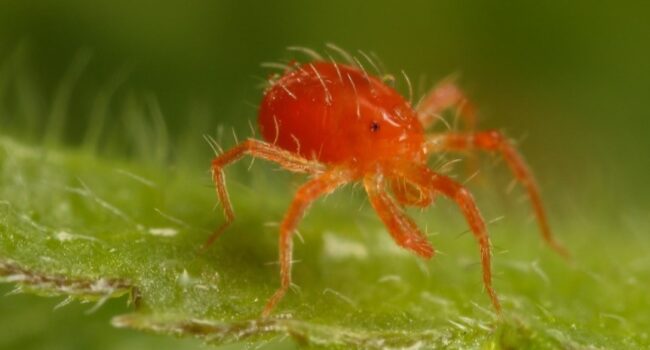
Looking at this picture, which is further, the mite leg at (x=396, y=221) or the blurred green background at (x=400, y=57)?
the blurred green background at (x=400, y=57)

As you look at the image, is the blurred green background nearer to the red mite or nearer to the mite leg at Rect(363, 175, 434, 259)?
the red mite

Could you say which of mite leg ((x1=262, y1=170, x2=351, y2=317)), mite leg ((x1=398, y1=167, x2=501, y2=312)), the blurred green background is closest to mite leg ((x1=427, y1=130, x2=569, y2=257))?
mite leg ((x1=398, y1=167, x2=501, y2=312))

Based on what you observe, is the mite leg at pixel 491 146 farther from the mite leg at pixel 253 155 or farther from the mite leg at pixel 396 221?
the mite leg at pixel 253 155

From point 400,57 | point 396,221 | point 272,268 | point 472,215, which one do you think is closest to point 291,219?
point 272,268

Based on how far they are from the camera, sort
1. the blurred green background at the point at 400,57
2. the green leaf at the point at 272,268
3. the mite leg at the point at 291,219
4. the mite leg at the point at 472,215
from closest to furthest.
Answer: the green leaf at the point at 272,268, the mite leg at the point at 291,219, the mite leg at the point at 472,215, the blurred green background at the point at 400,57

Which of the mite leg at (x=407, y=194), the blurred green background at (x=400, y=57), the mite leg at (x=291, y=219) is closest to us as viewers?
the mite leg at (x=291, y=219)

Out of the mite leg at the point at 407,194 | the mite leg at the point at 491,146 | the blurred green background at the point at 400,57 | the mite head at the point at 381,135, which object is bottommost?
the mite leg at the point at 407,194

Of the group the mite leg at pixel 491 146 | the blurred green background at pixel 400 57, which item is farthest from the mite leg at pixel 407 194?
the blurred green background at pixel 400 57

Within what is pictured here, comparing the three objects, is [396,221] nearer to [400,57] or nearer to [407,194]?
[407,194]
